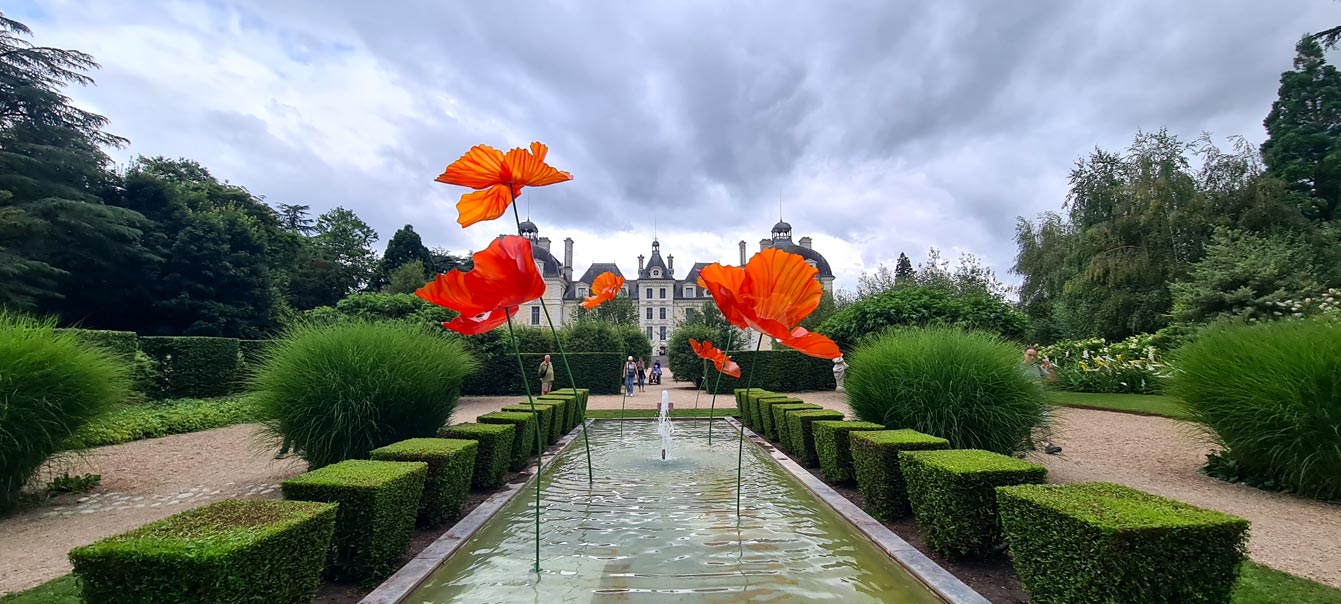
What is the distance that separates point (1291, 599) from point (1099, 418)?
916cm

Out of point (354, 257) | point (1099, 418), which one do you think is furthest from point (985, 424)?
point (354, 257)

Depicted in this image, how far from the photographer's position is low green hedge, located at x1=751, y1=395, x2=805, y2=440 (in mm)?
8711

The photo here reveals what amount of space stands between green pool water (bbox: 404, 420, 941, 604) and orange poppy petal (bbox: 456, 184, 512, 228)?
1.87m

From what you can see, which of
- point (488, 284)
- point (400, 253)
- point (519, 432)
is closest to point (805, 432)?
point (519, 432)

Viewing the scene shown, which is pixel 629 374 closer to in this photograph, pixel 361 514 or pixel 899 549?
pixel 899 549

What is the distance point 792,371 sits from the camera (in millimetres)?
17750

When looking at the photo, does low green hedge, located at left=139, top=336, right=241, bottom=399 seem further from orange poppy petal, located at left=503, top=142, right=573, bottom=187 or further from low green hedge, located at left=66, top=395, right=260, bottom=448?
orange poppy petal, located at left=503, top=142, right=573, bottom=187

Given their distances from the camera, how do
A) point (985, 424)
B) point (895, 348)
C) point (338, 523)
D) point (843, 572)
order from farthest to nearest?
point (895, 348), point (985, 424), point (843, 572), point (338, 523)

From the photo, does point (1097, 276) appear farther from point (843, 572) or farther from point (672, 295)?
point (672, 295)

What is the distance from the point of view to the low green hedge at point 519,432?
637cm

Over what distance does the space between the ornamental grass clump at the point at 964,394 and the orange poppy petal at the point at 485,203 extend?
14.8 ft

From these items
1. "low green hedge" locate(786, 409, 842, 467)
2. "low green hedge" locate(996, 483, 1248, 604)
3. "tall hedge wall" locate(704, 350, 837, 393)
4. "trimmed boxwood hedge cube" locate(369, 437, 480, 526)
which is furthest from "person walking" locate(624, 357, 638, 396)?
"low green hedge" locate(996, 483, 1248, 604)

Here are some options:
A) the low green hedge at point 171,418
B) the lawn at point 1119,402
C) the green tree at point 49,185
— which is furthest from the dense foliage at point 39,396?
the green tree at point 49,185

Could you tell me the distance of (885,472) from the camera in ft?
13.9
